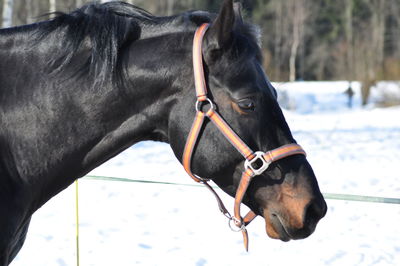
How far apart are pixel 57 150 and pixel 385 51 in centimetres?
4144

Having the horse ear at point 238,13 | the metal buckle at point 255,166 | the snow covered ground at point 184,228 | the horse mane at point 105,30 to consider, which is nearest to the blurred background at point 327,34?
the snow covered ground at point 184,228

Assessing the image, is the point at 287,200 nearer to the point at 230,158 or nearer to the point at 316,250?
the point at 230,158

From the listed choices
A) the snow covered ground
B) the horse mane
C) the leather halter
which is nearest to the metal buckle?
the leather halter

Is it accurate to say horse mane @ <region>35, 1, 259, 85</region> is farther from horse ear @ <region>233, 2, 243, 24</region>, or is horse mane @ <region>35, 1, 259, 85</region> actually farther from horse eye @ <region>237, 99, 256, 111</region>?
horse eye @ <region>237, 99, 256, 111</region>

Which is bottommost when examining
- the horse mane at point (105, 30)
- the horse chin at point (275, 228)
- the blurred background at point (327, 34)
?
the blurred background at point (327, 34)

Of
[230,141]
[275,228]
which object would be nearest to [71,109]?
[230,141]

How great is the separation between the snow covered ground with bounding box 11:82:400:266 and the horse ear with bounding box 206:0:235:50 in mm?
2945

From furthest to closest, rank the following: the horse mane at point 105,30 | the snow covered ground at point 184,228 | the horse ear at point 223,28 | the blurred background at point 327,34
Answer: the blurred background at point 327,34, the snow covered ground at point 184,228, the horse mane at point 105,30, the horse ear at point 223,28

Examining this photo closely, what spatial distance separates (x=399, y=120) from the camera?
15.4 metres

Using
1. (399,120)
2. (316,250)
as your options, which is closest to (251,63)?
(316,250)

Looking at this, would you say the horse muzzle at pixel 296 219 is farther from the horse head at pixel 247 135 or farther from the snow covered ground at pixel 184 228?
the snow covered ground at pixel 184 228

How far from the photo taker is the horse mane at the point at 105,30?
200cm

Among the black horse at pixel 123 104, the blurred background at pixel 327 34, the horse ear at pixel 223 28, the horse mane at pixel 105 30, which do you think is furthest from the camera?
the blurred background at pixel 327 34

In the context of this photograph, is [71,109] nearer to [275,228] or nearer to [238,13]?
[238,13]
